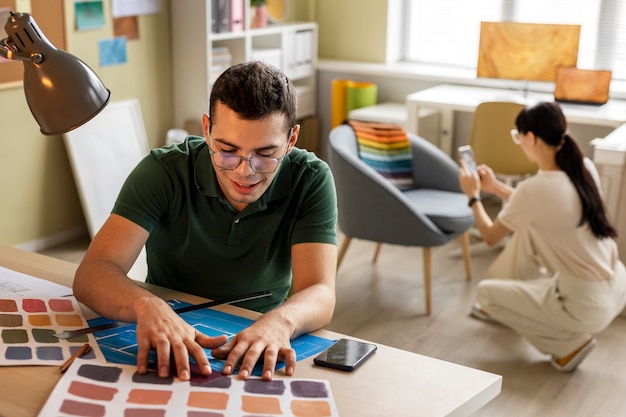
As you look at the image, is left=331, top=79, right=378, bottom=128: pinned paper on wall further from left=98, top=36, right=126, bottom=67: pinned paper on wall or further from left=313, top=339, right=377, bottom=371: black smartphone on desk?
left=313, top=339, right=377, bottom=371: black smartphone on desk

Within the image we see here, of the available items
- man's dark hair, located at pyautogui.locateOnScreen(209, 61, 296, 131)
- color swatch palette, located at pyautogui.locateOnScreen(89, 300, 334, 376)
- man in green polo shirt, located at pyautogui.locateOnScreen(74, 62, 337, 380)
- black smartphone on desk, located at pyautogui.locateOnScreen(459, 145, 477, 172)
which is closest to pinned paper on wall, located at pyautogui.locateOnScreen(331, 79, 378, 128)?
black smartphone on desk, located at pyautogui.locateOnScreen(459, 145, 477, 172)

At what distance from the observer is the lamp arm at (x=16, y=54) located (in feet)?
4.88

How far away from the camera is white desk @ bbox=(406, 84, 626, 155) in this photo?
4480 mm

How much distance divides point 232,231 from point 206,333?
0.35m

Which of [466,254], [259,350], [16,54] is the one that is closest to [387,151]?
[466,254]

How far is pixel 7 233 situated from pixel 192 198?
260 cm

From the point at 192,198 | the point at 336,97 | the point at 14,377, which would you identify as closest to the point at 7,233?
the point at 336,97

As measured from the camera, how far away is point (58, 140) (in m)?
4.48

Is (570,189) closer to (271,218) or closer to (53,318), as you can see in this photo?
(271,218)

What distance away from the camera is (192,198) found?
203cm

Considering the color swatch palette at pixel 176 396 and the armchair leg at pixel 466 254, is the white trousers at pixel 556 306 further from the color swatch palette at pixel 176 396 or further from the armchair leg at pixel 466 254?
the color swatch palette at pixel 176 396

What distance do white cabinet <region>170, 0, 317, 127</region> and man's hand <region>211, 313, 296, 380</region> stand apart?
302 cm

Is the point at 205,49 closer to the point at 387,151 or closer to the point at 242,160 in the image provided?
the point at 387,151

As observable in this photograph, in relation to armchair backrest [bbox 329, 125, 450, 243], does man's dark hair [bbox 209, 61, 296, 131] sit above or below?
above
